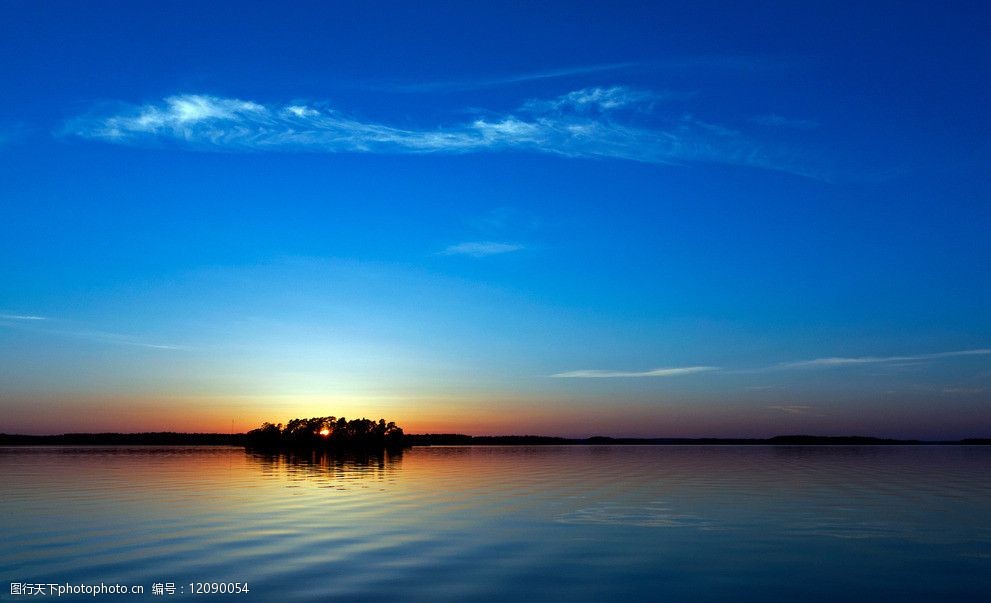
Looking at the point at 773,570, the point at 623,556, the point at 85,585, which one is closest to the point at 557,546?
the point at 623,556

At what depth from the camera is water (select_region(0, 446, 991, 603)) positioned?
24.5 metres

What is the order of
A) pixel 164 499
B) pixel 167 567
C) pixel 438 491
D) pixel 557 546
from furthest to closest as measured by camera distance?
1. pixel 438 491
2. pixel 164 499
3. pixel 557 546
4. pixel 167 567

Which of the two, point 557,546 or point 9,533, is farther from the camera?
point 9,533

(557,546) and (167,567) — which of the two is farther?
(557,546)

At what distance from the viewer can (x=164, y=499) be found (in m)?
52.5

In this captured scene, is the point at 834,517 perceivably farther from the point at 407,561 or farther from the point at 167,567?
the point at 167,567

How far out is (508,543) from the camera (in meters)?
33.1

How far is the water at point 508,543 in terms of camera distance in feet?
80.5

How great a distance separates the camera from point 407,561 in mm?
28719

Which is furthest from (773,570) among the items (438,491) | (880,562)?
(438,491)

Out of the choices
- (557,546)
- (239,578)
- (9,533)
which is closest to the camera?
(239,578)

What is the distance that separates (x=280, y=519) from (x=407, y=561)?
14279mm

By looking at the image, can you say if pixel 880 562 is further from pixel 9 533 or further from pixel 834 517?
pixel 9 533

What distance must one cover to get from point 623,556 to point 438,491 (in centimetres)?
3455
